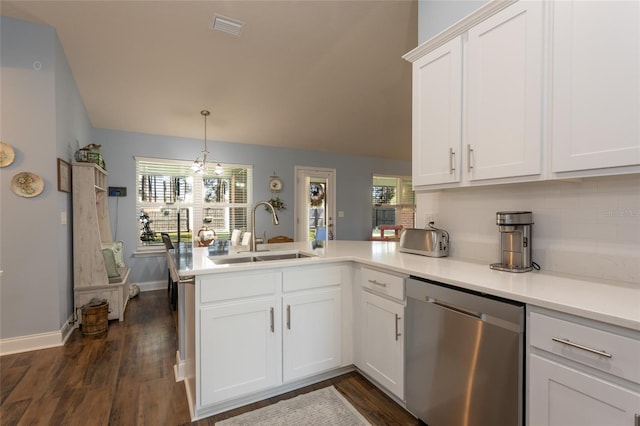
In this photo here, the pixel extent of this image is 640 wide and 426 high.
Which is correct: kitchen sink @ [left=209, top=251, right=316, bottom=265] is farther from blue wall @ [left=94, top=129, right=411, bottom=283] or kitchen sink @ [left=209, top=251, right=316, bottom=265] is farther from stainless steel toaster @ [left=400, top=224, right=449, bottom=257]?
blue wall @ [left=94, top=129, right=411, bottom=283]

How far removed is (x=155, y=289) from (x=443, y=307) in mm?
4606

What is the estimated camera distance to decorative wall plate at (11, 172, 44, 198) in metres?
2.67

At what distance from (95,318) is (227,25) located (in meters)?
3.12

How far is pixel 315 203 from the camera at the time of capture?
6332mm

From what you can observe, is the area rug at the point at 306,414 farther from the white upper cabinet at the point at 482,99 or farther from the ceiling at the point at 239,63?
the ceiling at the point at 239,63

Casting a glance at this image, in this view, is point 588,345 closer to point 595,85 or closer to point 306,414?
point 595,85

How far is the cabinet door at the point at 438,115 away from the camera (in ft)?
6.02

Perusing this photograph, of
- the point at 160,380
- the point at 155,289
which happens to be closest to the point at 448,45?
the point at 160,380

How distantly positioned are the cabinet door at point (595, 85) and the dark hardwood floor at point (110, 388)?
1.62 m

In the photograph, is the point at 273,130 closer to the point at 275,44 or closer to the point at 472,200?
the point at 275,44

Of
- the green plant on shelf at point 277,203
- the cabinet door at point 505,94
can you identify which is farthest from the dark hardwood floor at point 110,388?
the green plant on shelf at point 277,203

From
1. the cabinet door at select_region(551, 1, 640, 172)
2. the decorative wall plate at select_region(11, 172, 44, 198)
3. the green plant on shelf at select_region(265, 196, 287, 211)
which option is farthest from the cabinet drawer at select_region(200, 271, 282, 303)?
the green plant on shelf at select_region(265, 196, 287, 211)

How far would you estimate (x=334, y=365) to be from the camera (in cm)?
214

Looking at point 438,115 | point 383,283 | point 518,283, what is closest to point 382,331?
point 383,283
